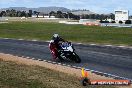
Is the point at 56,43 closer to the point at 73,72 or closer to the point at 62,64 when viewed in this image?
the point at 62,64

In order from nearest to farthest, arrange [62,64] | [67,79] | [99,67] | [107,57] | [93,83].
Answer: [93,83], [67,79], [99,67], [62,64], [107,57]

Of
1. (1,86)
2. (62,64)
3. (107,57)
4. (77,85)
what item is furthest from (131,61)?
(1,86)

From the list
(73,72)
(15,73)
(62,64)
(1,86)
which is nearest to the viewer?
(1,86)

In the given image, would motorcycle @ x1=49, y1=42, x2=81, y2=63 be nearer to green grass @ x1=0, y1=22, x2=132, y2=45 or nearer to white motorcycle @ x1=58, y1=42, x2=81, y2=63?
white motorcycle @ x1=58, y1=42, x2=81, y2=63

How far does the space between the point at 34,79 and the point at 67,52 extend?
7214 mm

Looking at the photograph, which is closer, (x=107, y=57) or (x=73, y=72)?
(x=73, y=72)

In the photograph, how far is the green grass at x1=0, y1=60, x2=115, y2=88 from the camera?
541 inches

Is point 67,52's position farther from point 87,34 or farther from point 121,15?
point 121,15

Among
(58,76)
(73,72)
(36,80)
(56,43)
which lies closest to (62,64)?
(56,43)

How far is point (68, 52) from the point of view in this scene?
22109 millimetres

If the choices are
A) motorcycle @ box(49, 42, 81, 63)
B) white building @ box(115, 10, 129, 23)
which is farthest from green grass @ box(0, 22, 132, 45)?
white building @ box(115, 10, 129, 23)

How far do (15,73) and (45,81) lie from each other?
2330 mm

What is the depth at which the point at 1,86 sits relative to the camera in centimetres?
1336

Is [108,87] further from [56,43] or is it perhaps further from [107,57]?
[107,57]
